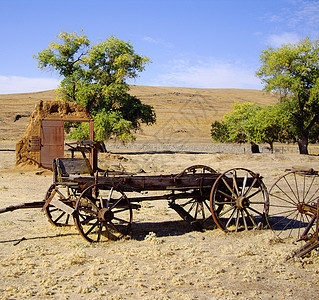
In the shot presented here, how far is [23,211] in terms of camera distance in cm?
1030

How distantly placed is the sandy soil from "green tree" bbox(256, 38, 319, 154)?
20556 millimetres

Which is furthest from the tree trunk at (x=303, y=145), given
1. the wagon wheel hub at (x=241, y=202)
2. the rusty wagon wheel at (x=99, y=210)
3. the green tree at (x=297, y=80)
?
the rusty wagon wheel at (x=99, y=210)

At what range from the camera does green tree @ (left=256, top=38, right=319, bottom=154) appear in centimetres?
2647

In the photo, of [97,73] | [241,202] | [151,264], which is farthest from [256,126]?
[151,264]

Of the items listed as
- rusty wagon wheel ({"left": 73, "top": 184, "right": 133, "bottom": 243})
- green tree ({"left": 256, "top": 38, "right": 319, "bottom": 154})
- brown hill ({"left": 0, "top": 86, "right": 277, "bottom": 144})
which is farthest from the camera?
brown hill ({"left": 0, "top": 86, "right": 277, "bottom": 144})

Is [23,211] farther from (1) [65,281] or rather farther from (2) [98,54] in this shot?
(2) [98,54]

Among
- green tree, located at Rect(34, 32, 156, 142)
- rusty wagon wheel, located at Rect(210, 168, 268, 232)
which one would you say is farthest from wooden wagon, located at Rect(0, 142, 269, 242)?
green tree, located at Rect(34, 32, 156, 142)

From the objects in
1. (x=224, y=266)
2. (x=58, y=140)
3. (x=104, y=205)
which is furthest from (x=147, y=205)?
(x=58, y=140)

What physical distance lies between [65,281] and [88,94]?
24.2 m

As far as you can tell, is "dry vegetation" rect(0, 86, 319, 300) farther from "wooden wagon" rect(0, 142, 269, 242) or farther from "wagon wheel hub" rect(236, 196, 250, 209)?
"wagon wheel hub" rect(236, 196, 250, 209)

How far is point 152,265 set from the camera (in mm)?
5918

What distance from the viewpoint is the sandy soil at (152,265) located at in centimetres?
488

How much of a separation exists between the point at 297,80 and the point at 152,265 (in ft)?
76.5

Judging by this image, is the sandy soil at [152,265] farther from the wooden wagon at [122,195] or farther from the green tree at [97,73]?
the green tree at [97,73]
